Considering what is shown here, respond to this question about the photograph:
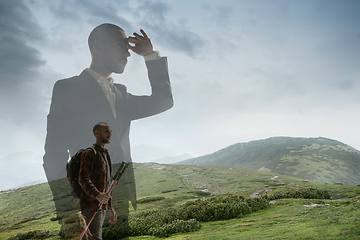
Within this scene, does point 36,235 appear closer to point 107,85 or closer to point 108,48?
point 107,85

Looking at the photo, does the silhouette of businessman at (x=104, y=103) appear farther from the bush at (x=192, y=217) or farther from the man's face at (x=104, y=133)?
the bush at (x=192, y=217)

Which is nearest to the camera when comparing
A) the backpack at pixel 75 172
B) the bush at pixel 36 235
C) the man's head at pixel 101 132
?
the backpack at pixel 75 172

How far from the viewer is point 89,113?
253 centimetres

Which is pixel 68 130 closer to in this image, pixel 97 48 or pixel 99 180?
pixel 99 180

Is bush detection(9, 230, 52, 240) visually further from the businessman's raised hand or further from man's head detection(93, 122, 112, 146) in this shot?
the businessman's raised hand

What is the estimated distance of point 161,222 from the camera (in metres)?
12.1

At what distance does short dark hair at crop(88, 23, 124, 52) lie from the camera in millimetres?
2711

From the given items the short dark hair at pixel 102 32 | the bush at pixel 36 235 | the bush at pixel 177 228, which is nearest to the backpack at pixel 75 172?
the short dark hair at pixel 102 32

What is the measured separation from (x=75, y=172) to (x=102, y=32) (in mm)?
1902

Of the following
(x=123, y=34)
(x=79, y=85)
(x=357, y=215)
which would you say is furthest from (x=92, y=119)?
(x=357, y=215)

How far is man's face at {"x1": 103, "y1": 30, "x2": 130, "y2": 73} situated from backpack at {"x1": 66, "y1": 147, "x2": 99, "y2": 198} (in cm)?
124

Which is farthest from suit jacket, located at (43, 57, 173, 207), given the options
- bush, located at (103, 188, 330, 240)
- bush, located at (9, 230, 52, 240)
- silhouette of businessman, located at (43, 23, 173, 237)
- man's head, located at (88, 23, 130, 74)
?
bush, located at (9, 230, 52, 240)

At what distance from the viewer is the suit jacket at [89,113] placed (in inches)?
90.8

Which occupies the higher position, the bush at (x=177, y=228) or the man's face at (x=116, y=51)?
the man's face at (x=116, y=51)
